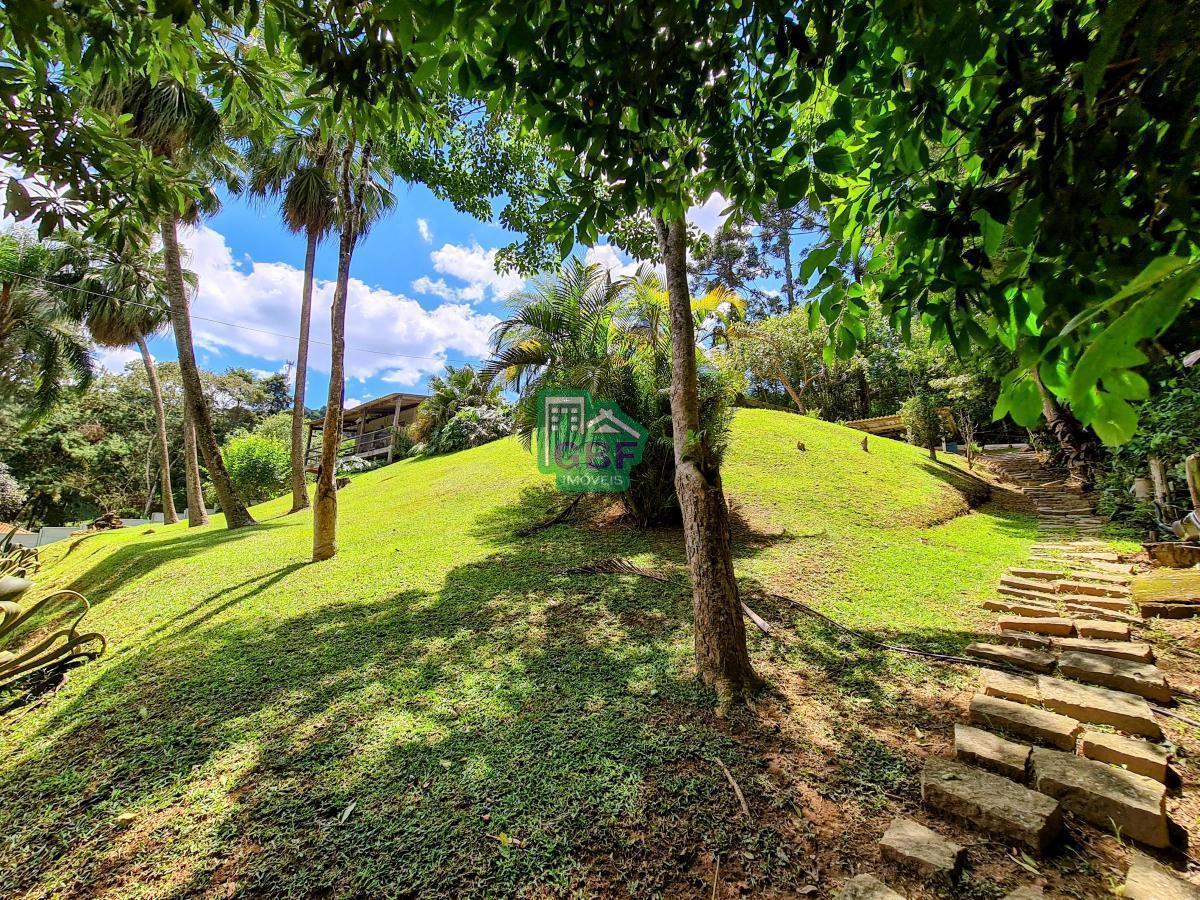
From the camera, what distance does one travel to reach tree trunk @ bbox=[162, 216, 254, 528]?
904 centimetres

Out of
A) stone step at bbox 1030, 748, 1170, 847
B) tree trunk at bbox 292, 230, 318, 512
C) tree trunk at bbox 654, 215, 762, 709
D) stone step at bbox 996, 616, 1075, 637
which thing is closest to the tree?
tree trunk at bbox 292, 230, 318, 512

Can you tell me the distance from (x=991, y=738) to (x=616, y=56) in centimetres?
302

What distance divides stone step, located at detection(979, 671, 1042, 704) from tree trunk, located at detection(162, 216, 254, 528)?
11617mm

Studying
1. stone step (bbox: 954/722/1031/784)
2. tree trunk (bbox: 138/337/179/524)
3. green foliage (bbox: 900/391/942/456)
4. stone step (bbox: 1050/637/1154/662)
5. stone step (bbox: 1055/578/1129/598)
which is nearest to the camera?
stone step (bbox: 954/722/1031/784)

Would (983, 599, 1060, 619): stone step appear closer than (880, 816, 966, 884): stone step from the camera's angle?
No

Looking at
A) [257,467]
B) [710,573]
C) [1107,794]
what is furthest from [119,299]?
[1107,794]

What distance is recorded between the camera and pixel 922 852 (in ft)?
4.90

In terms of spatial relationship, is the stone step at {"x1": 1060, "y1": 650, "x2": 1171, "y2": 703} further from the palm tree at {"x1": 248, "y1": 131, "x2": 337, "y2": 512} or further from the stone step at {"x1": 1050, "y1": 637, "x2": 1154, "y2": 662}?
the palm tree at {"x1": 248, "y1": 131, "x2": 337, "y2": 512}

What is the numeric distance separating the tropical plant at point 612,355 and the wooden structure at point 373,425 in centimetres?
2051

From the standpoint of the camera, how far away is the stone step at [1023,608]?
345cm

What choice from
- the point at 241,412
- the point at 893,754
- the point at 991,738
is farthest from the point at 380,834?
the point at 241,412

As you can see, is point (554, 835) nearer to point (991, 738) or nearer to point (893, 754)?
point (893, 754)

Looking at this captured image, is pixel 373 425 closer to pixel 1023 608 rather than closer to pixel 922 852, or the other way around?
pixel 1023 608

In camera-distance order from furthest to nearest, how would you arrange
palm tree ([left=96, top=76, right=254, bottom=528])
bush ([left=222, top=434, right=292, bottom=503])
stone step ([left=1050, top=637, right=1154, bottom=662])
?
bush ([left=222, top=434, right=292, bottom=503]), palm tree ([left=96, top=76, right=254, bottom=528]), stone step ([left=1050, top=637, right=1154, bottom=662])
